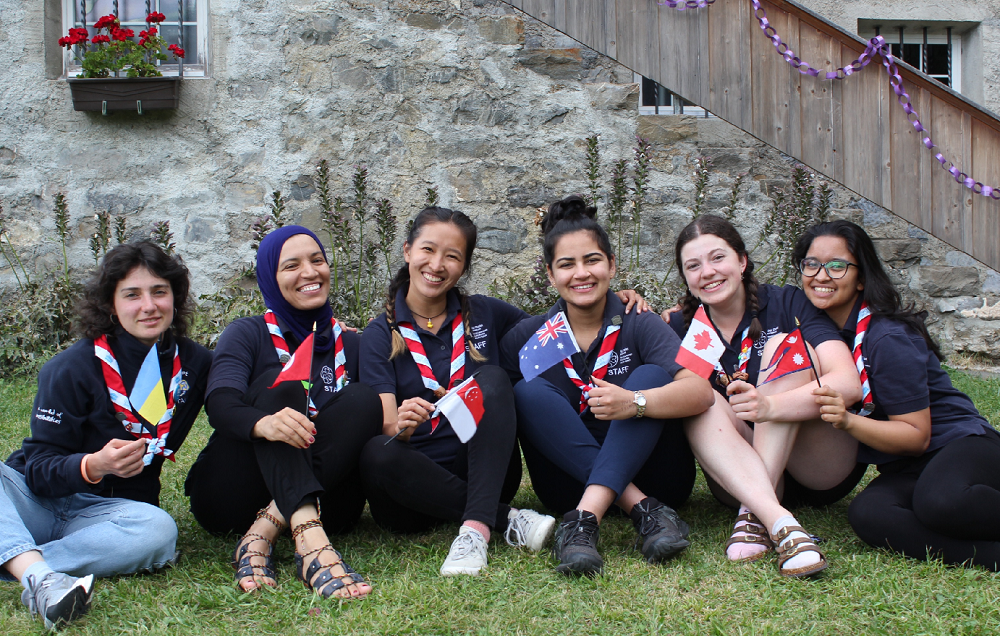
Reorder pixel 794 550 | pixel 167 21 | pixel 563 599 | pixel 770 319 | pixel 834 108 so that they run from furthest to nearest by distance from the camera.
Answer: pixel 167 21, pixel 834 108, pixel 770 319, pixel 794 550, pixel 563 599

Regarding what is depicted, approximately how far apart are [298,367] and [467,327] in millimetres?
686

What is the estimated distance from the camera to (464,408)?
95.0 inches

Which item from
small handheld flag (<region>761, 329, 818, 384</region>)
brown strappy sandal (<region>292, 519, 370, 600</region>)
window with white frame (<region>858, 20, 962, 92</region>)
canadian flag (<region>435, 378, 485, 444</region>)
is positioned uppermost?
window with white frame (<region>858, 20, 962, 92</region>)

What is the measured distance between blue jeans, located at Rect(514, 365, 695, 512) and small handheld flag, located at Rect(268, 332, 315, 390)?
70 cm

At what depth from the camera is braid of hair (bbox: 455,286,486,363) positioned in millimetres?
2761

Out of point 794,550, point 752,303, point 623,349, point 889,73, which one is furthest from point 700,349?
point 889,73

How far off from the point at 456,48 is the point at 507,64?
1.34ft

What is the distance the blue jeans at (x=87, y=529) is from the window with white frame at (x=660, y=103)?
5027 mm

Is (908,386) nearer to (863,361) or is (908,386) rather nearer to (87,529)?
(863,361)

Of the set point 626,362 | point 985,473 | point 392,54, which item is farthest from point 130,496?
point 392,54

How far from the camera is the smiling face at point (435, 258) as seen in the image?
9.10 ft

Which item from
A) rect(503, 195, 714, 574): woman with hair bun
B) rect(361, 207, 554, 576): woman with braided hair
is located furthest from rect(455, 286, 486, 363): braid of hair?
rect(503, 195, 714, 574): woman with hair bun

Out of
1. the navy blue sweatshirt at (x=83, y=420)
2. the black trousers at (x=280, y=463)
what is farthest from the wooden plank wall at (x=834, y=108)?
the navy blue sweatshirt at (x=83, y=420)

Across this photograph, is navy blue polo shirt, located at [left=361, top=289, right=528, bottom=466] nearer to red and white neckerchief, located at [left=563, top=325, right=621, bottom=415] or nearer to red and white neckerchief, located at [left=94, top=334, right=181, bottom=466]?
red and white neckerchief, located at [left=563, top=325, right=621, bottom=415]
